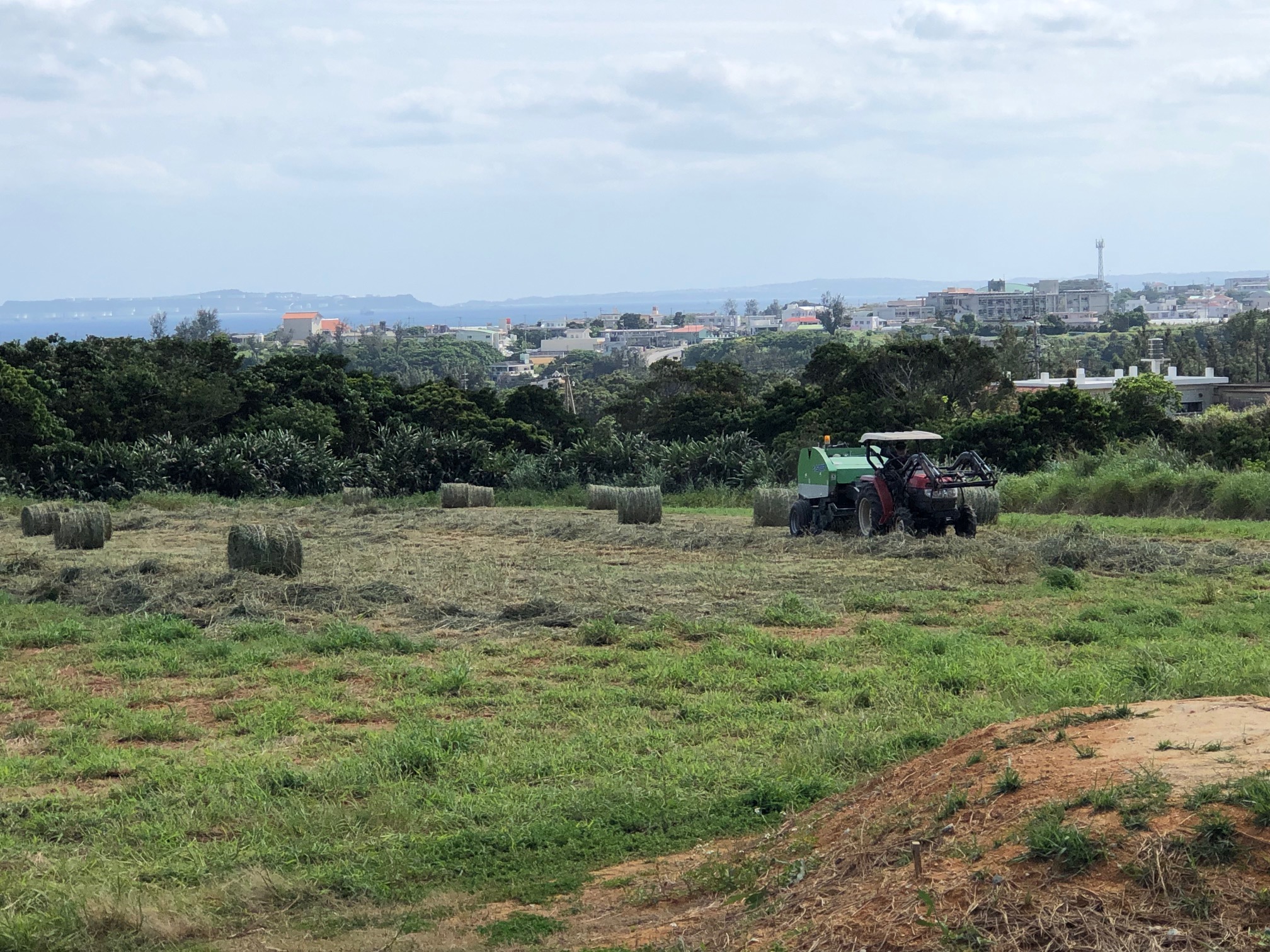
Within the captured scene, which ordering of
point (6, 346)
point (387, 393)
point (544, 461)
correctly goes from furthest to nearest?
point (387, 393) → point (6, 346) → point (544, 461)

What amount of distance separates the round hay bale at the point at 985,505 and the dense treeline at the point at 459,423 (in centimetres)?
826

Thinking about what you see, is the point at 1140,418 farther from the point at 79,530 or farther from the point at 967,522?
the point at 79,530

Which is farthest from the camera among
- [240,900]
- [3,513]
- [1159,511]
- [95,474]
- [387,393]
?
[387,393]

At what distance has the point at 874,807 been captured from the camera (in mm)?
6176

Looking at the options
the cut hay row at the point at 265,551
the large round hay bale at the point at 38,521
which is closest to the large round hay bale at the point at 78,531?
the large round hay bale at the point at 38,521

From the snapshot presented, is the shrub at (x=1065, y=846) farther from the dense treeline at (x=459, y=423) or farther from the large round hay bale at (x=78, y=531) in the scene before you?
the dense treeline at (x=459, y=423)

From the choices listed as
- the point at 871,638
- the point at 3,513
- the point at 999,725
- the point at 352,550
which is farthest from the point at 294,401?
the point at 999,725

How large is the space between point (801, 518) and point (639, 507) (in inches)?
134

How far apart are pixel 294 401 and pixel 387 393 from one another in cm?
427

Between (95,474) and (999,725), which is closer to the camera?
(999,725)

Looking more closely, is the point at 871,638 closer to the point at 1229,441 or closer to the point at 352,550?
the point at 352,550

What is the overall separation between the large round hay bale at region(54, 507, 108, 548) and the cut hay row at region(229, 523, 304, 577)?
5118mm

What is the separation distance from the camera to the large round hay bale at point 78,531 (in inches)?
806

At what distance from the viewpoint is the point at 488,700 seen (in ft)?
32.6
